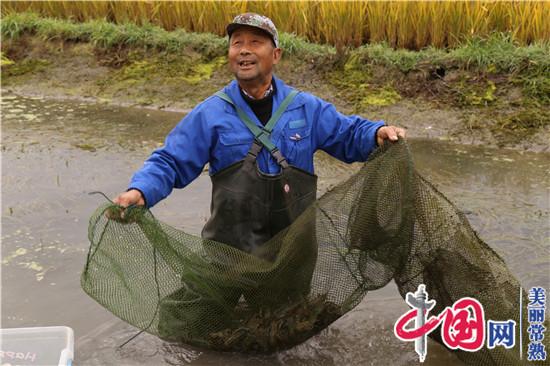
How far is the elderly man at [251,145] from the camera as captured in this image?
3.27 meters

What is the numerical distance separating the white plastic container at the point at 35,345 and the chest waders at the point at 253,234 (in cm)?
Result: 48

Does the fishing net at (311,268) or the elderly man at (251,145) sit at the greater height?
the elderly man at (251,145)

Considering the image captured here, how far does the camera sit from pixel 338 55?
8.37m

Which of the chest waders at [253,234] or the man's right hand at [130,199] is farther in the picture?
the chest waders at [253,234]

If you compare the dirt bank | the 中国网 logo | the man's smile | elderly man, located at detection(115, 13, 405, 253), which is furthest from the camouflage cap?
the dirt bank

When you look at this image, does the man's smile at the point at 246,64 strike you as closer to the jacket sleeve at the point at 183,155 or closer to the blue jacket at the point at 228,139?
the blue jacket at the point at 228,139

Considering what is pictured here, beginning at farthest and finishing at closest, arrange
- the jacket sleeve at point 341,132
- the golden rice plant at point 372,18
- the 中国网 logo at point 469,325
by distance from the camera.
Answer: the golden rice plant at point 372,18
the jacket sleeve at point 341,132
the 中国网 logo at point 469,325

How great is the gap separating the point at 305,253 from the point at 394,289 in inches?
48.3

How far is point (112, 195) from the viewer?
19.1 ft

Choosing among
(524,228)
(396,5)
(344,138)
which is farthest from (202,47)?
(344,138)

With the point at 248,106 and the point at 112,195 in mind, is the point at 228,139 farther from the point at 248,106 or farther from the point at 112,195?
the point at 112,195

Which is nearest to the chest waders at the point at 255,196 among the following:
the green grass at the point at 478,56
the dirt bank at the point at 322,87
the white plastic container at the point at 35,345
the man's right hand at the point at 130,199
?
the man's right hand at the point at 130,199

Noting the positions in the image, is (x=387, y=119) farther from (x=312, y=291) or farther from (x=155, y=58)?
(x=312, y=291)

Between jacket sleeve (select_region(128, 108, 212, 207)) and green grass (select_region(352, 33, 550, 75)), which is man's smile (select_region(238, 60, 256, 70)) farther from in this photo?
green grass (select_region(352, 33, 550, 75))
